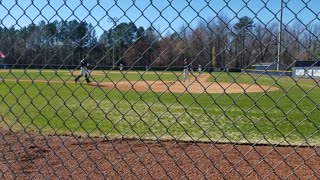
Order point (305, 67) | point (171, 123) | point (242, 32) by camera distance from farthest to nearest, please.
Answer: point (171, 123)
point (305, 67)
point (242, 32)

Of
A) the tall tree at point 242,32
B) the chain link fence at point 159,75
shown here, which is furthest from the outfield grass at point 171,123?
the tall tree at point 242,32

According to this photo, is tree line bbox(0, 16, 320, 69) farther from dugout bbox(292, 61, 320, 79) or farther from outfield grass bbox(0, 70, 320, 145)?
outfield grass bbox(0, 70, 320, 145)

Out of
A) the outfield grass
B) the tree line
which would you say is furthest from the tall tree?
the outfield grass

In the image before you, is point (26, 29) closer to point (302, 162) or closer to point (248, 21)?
point (248, 21)

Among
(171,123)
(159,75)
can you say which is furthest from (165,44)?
(171,123)

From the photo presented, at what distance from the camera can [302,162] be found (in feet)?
14.9

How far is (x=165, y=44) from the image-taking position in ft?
9.05

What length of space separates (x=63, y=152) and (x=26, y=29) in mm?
2302

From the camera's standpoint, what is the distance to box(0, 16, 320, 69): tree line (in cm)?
263

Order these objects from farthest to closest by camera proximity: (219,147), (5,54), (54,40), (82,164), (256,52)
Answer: (219,147), (82,164), (5,54), (54,40), (256,52)

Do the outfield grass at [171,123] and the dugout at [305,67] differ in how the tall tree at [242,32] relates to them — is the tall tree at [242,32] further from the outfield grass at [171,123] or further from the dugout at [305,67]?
the outfield grass at [171,123]

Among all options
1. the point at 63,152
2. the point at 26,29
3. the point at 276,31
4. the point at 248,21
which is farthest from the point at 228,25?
the point at 63,152

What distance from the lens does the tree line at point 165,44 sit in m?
2.63

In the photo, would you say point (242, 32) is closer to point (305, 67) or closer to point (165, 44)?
point (165, 44)
